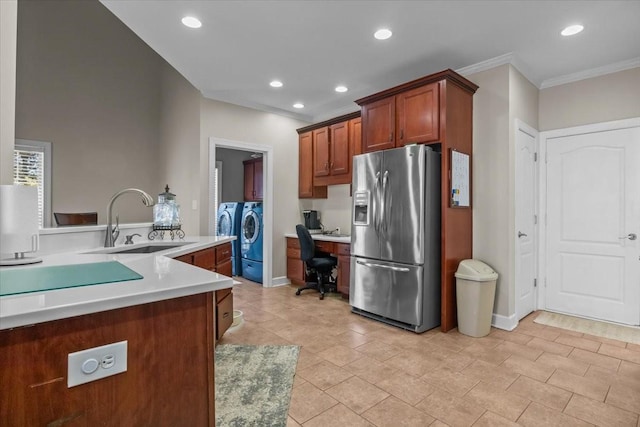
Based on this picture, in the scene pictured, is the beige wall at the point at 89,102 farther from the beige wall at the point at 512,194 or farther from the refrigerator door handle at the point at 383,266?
the beige wall at the point at 512,194

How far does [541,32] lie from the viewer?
286 cm

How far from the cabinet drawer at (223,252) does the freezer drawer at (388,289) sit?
134 cm

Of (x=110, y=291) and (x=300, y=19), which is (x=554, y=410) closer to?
(x=110, y=291)

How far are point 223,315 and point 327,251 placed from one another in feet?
6.62

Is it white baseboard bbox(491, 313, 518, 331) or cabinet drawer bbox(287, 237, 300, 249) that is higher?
cabinet drawer bbox(287, 237, 300, 249)

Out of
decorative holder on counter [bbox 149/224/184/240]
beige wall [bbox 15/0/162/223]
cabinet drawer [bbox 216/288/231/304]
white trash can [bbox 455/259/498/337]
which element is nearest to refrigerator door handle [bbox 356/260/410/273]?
white trash can [bbox 455/259/498/337]

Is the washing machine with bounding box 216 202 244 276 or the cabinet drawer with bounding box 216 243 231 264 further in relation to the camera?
the washing machine with bounding box 216 202 244 276


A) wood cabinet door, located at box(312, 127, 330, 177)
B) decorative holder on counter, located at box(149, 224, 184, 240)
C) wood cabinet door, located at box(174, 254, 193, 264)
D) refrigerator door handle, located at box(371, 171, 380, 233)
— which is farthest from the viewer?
wood cabinet door, located at box(312, 127, 330, 177)

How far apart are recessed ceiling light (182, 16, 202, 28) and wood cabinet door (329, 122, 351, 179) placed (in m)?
2.31

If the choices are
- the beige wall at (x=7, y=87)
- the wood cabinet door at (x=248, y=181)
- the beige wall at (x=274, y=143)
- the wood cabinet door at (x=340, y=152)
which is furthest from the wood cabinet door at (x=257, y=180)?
the beige wall at (x=7, y=87)

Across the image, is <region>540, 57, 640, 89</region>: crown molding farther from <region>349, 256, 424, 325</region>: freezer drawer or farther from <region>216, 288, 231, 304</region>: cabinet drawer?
<region>216, 288, 231, 304</region>: cabinet drawer

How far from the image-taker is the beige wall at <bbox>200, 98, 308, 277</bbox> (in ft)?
14.4

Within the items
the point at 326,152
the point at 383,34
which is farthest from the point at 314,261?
the point at 383,34

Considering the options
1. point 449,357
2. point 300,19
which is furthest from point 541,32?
point 449,357
